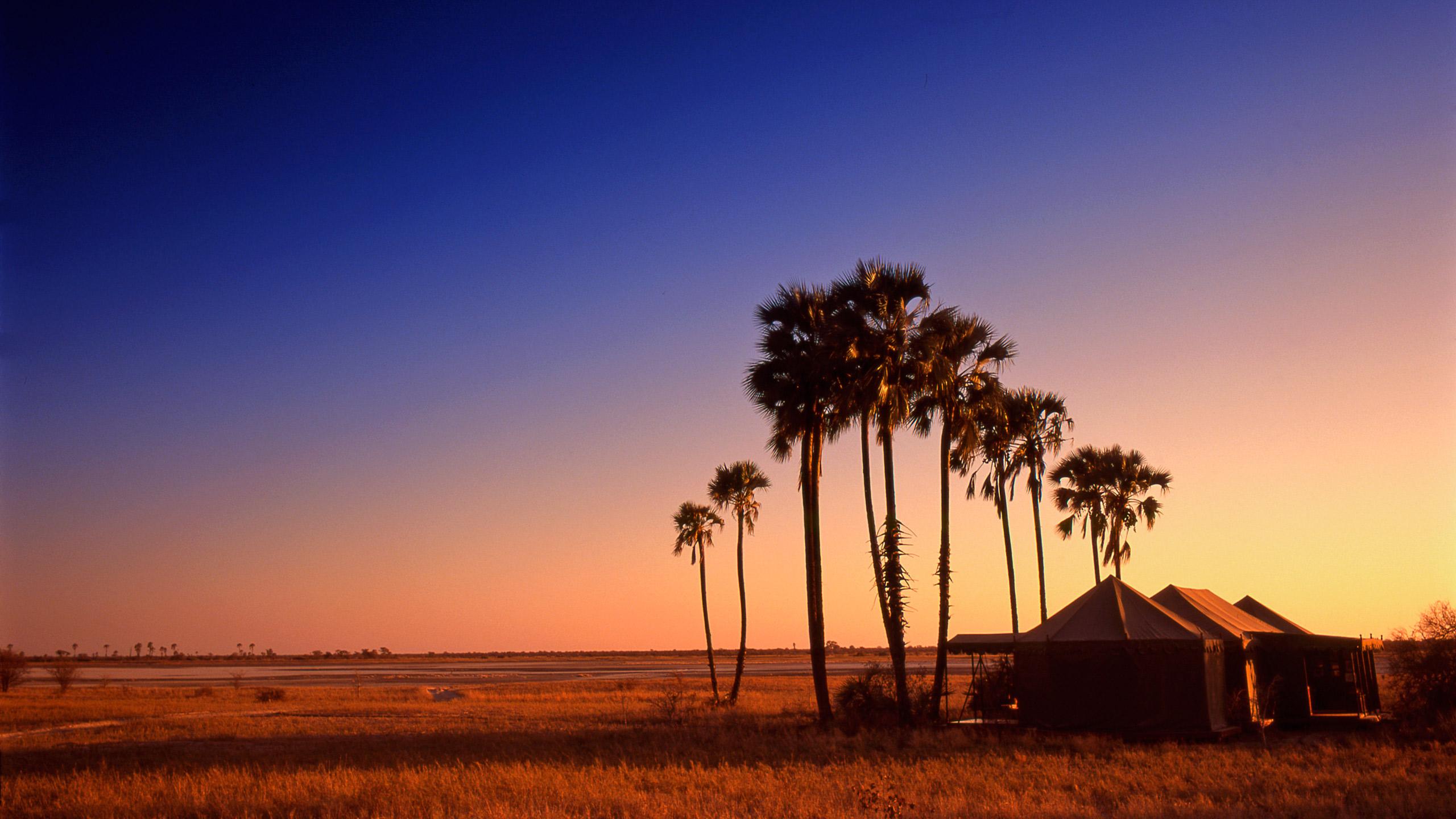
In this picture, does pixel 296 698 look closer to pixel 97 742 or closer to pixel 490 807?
pixel 97 742

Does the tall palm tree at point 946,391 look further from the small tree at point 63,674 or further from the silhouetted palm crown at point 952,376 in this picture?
the small tree at point 63,674

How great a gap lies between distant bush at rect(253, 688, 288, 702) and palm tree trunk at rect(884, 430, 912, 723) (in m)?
35.3

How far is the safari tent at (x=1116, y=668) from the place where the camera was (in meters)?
25.7

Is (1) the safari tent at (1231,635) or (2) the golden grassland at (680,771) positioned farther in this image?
(1) the safari tent at (1231,635)

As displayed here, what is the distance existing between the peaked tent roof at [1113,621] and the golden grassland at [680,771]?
9.88 feet

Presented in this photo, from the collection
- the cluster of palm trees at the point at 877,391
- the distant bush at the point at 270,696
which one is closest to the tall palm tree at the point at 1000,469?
the cluster of palm trees at the point at 877,391

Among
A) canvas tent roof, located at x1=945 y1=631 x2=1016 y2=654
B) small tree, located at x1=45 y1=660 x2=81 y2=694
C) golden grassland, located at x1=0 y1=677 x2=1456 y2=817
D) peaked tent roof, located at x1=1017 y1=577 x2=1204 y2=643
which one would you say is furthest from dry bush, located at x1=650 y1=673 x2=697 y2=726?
small tree, located at x1=45 y1=660 x2=81 y2=694

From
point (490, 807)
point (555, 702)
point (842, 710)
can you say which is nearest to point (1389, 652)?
point (842, 710)

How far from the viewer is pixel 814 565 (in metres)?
29.8

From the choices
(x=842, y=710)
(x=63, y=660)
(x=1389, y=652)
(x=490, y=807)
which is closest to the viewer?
(x=490, y=807)

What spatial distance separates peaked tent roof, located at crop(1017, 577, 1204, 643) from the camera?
26.5m

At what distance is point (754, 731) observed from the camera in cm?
2780

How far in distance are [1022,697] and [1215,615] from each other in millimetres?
6801

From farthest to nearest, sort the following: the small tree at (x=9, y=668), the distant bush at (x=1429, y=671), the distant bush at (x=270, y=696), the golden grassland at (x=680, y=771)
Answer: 1. the small tree at (x=9, y=668)
2. the distant bush at (x=270, y=696)
3. the distant bush at (x=1429, y=671)
4. the golden grassland at (x=680, y=771)
